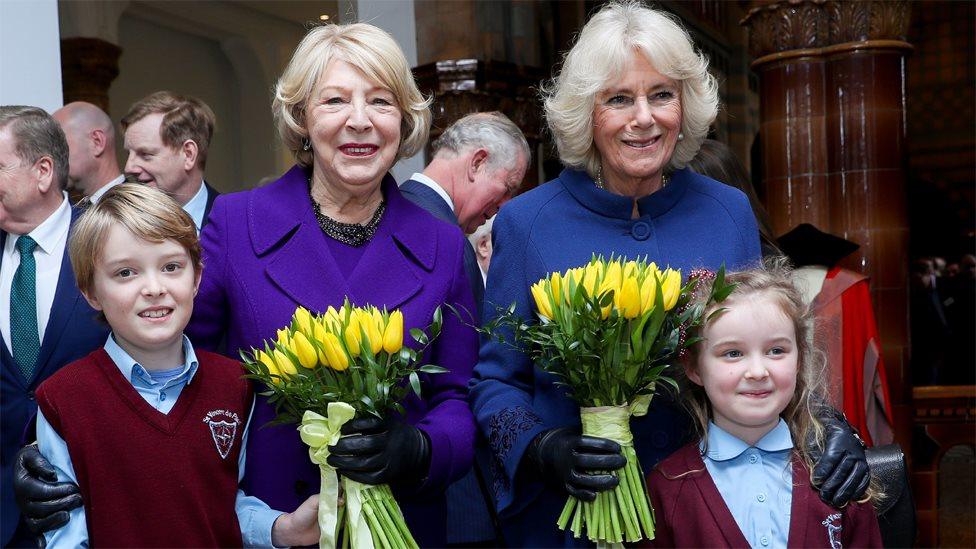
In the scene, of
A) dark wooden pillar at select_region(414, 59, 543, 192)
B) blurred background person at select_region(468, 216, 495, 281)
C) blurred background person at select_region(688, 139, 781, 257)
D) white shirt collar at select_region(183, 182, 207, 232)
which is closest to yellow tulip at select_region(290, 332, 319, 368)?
blurred background person at select_region(688, 139, 781, 257)

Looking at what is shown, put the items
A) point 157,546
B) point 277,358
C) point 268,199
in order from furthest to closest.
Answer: point 268,199 → point 157,546 → point 277,358

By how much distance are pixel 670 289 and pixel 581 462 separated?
1.24 feet

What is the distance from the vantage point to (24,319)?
3018mm

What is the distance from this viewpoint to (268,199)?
2467 mm

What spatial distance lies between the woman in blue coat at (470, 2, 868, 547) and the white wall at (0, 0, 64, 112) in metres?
2.75

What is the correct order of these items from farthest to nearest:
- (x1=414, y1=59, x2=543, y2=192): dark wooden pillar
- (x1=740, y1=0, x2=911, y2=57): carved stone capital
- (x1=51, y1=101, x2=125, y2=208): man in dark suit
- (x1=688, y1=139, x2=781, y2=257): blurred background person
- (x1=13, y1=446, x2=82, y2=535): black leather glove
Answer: (x1=414, y1=59, x2=543, y2=192): dark wooden pillar, (x1=740, y1=0, x2=911, y2=57): carved stone capital, (x1=51, y1=101, x2=125, y2=208): man in dark suit, (x1=688, y1=139, x2=781, y2=257): blurred background person, (x1=13, y1=446, x2=82, y2=535): black leather glove

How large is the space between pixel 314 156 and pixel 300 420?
0.69 meters

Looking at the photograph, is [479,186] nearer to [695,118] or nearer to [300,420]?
[695,118]

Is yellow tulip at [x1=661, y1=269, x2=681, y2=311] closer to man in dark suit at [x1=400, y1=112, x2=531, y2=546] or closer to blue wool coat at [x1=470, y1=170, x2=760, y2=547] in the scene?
blue wool coat at [x1=470, y1=170, x2=760, y2=547]

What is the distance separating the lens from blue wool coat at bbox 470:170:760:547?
238cm

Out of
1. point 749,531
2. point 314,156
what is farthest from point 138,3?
point 749,531

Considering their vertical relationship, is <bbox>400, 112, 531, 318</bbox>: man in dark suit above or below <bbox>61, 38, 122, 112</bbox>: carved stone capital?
below

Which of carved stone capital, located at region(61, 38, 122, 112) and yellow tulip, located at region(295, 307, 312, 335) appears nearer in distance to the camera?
yellow tulip, located at region(295, 307, 312, 335)

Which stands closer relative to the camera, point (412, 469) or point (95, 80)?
point (412, 469)
